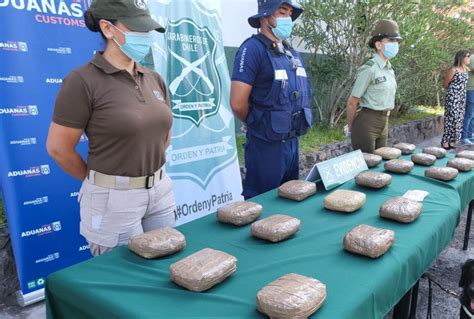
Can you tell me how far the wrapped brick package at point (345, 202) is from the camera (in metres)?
1.60

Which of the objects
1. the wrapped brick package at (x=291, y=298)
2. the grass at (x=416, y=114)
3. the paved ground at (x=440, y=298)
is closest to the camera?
the wrapped brick package at (x=291, y=298)

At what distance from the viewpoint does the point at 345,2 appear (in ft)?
16.4

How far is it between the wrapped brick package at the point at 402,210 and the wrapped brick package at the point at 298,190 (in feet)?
1.19

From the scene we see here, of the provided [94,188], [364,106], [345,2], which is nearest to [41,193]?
[94,188]

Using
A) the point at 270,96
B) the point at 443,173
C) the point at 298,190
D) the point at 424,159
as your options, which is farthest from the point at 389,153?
the point at 298,190

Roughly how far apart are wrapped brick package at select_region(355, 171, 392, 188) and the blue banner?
1706mm

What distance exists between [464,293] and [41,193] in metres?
2.22

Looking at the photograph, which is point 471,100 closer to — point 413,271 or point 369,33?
point 369,33

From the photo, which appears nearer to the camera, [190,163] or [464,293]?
[464,293]

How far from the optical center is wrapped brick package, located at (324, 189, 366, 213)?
160 centimetres

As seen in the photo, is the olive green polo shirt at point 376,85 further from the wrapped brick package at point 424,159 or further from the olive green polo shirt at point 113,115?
the olive green polo shirt at point 113,115

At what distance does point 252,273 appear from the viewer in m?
1.12

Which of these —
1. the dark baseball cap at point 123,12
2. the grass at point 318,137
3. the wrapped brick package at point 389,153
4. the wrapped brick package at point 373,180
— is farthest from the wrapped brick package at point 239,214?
the grass at point 318,137

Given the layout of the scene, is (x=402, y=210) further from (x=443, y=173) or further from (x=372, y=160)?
(x=372, y=160)
